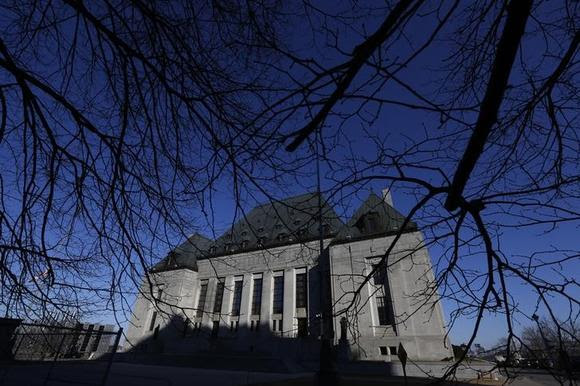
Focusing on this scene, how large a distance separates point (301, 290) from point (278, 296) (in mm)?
2694

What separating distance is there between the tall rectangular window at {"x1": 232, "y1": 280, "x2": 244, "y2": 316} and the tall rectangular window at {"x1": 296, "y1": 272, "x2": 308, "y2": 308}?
668 cm

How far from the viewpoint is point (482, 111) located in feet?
5.66

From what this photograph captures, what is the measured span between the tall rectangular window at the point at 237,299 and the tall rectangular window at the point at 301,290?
6685mm

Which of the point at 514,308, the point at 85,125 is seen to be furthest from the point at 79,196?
the point at 514,308

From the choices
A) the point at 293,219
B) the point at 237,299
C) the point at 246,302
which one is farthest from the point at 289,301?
the point at 293,219

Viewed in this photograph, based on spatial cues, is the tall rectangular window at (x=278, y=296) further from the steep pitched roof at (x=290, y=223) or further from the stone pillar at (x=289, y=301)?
the steep pitched roof at (x=290, y=223)

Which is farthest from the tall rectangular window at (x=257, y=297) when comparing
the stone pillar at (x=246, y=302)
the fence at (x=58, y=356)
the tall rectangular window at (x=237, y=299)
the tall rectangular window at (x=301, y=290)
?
the fence at (x=58, y=356)

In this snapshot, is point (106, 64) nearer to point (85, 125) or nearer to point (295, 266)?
point (85, 125)

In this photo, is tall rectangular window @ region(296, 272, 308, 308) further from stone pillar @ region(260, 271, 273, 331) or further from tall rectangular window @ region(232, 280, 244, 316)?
tall rectangular window @ region(232, 280, 244, 316)

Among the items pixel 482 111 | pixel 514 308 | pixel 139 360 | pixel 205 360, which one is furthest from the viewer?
pixel 139 360

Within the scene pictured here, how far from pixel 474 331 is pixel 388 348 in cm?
2261

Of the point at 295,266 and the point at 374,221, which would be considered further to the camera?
the point at 295,266

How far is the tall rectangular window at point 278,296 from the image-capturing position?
96.1 feet

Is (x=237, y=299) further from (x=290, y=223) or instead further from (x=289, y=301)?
(x=290, y=223)
